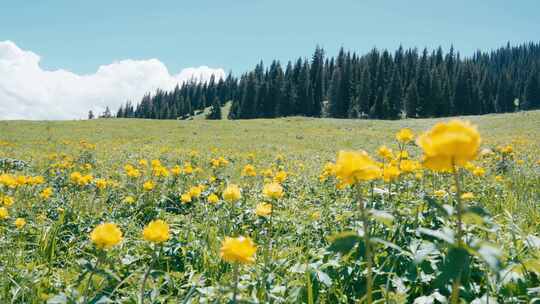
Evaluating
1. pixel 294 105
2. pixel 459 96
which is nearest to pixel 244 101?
pixel 294 105

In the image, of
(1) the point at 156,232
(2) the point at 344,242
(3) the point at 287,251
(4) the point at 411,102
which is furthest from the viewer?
(4) the point at 411,102

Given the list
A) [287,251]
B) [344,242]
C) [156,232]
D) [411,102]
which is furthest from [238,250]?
[411,102]

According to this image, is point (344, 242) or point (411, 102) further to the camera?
point (411, 102)

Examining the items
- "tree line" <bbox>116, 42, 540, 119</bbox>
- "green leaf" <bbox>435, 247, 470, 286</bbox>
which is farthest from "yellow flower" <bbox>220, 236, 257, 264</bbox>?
"tree line" <bbox>116, 42, 540, 119</bbox>

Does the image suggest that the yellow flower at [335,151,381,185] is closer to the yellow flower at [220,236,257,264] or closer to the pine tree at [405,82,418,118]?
the yellow flower at [220,236,257,264]

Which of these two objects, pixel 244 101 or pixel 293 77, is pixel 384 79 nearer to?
pixel 293 77

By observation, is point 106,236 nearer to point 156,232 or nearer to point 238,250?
point 156,232

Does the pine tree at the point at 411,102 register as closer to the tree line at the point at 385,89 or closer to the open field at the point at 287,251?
the tree line at the point at 385,89

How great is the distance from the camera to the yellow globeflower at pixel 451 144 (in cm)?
93

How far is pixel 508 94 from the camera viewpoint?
70062 millimetres

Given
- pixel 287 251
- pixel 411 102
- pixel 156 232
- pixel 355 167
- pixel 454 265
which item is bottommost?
pixel 287 251

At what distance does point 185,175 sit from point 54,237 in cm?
302

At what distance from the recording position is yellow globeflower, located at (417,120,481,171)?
3.07 feet

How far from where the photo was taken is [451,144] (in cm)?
94
